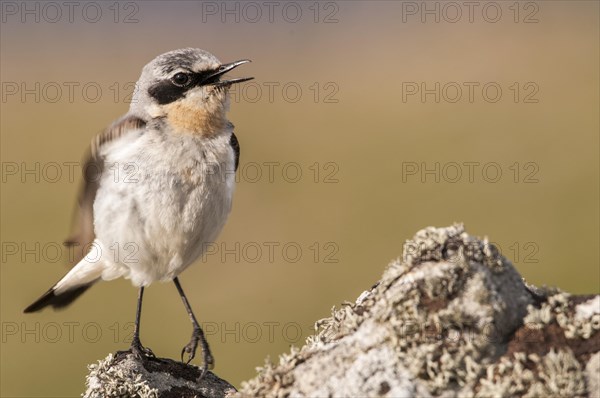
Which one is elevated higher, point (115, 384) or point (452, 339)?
point (452, 339)

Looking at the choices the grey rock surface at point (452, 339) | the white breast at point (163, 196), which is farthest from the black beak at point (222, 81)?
the grey rock surface at point (452, 339)

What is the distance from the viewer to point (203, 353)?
589 cm

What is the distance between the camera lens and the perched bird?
5.88 metres

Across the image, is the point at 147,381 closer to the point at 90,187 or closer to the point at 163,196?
the point at 163,196

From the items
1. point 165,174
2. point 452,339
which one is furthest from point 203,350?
point 452,339

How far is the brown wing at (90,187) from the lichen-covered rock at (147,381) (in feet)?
4.96

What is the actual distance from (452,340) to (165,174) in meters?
2.90

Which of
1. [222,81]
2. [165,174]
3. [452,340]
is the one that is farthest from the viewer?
[222,81]

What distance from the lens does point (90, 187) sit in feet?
21.1

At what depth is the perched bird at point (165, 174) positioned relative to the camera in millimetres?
5875

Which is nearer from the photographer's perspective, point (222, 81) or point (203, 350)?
point (203, 350)

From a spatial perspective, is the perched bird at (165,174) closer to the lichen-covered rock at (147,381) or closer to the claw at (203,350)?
the claw at (203,350)

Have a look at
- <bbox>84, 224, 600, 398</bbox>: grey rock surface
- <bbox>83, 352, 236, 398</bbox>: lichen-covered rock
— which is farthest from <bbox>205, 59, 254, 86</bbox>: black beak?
<bbox>84, 224, 600, 398</bbox>: grey rock surface

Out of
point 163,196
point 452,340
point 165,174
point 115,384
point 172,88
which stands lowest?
point 115,384
